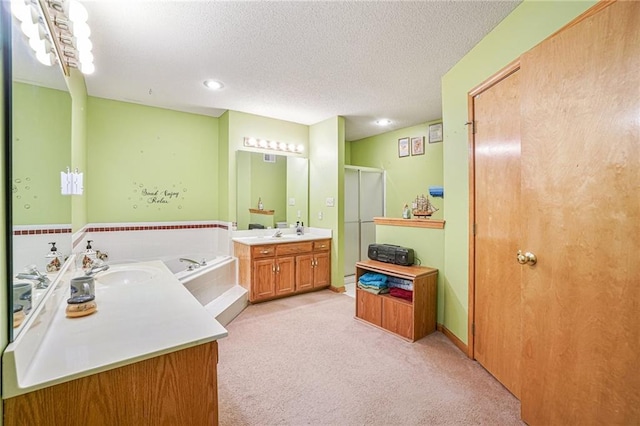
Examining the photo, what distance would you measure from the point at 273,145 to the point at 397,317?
2868mm

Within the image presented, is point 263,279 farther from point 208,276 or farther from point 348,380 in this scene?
point 348,380

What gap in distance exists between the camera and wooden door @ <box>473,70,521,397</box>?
A: 184 centimetres

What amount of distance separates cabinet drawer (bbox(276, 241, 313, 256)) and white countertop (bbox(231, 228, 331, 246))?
0.19 ft

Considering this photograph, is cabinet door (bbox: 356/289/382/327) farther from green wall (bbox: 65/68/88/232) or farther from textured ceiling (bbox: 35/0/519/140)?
green wall (bbox: 65/68/88/232)

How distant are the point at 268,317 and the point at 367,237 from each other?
2.45 metres

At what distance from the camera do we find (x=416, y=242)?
9.87 feet

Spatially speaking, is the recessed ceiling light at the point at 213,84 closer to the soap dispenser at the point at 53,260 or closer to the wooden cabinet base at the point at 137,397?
the soap dispenser at the point at 53,260

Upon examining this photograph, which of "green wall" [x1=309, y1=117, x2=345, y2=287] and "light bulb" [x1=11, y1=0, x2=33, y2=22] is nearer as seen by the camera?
"light bulb" [x1=11, y1=0, x2=33, y2=22]

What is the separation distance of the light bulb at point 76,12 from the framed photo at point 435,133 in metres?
4.11

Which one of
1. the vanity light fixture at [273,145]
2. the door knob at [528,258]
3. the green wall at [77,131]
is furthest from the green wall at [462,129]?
the green wall at [77,131]

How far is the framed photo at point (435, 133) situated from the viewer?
4271 millimetres

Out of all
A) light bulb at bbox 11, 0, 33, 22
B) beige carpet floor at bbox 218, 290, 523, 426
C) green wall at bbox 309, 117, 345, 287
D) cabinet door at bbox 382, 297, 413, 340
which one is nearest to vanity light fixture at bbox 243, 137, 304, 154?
green wall at bbox 309, 117, 345, 287

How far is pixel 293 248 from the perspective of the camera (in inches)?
151

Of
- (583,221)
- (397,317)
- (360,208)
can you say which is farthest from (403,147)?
(583,221)
